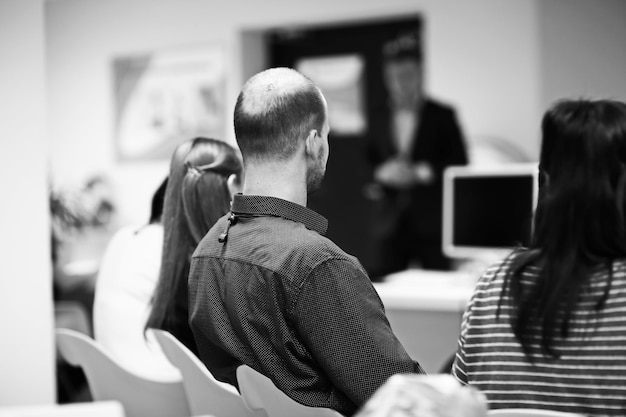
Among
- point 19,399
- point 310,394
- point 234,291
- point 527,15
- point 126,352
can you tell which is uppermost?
point 527,15

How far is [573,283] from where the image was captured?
145 cm

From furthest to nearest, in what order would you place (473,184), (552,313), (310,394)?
(473,184)
(310,394)
(552,313)

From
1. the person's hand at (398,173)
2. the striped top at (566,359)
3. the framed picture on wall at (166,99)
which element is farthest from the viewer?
the framed picture on wall at (166,99)

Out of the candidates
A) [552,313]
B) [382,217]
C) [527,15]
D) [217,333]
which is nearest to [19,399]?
[217,333]

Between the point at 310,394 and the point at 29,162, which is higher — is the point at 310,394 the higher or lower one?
the lower one

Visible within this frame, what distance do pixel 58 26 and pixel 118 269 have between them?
16.3 ft

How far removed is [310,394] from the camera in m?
1.68

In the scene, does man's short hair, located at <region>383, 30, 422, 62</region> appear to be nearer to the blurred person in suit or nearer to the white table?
the blurred person in suit

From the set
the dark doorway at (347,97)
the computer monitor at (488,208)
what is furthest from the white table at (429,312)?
the dark doorway at (347,97)

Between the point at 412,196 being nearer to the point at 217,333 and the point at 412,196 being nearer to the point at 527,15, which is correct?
the point at 527,15

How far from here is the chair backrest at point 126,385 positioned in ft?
6.61

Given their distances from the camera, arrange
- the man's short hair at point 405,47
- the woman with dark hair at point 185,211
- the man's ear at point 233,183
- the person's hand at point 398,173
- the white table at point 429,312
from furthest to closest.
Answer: the man's short hair at point 405,47
the person's hand at point 398,173
the white table at point 429,312
the man's ear at point 233,183
the woman with dark hair at point 185,211

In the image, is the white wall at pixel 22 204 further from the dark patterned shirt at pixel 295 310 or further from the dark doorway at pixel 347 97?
the dark doorway at pixel 347 97

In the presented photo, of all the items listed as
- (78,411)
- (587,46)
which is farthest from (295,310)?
(587,46)
